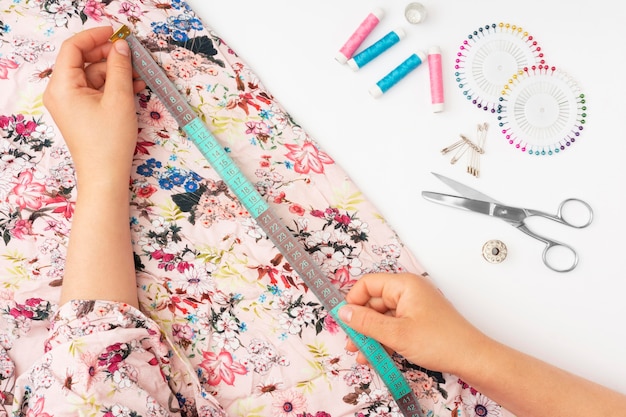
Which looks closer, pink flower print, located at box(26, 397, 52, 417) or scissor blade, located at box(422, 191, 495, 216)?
pink flower print, located at box(26, 397, 52, 417)

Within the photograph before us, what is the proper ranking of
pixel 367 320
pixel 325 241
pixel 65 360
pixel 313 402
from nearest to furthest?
pixel 65 360, pixel 367 320, pixel 313 402, pixel 325 241

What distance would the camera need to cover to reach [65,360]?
1.06 metres

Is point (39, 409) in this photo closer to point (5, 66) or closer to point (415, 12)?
point (5, 66)

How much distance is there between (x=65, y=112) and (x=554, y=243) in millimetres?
1259

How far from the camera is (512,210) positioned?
1.40m

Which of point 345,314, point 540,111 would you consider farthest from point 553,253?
point 345,314

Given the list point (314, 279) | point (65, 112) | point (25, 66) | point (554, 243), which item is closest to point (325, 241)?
point (314, 279)

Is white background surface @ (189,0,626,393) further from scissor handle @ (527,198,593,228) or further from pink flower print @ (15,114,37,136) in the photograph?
pink flower print @ (15,114,37,136)

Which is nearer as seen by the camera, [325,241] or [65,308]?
[65,308]

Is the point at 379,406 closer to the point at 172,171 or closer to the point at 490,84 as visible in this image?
the point at 172,171

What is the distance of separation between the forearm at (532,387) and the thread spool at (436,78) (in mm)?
624

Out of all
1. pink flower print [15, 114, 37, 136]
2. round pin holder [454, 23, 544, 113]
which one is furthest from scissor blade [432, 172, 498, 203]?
pink flower print [15, 114, 37, 136]

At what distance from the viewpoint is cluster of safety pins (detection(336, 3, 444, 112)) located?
1423 mm

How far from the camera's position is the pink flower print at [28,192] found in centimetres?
132
